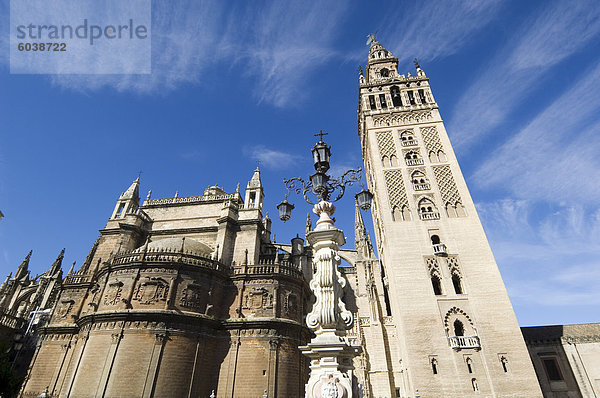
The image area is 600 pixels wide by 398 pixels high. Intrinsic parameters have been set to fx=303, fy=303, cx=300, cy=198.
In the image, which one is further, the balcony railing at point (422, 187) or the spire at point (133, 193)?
the spire at point (133, 193)

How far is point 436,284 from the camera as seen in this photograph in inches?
862

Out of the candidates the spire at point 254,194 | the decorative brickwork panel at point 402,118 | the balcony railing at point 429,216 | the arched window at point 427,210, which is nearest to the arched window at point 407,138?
the decorative brickwork panel at point 402,118

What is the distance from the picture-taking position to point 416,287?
68.9 feet

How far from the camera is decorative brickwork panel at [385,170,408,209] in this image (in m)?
25.1

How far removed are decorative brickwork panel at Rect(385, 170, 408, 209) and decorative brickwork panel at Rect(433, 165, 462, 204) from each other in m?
3.02

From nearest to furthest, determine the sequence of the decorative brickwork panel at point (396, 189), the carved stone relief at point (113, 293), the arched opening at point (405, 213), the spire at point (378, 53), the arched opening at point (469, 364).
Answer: the arched opening at point (469, 364)
the carved stone relief at point (113, 293)
the arched opening at point (405, 213)
the decorative brickwork panel at point (396, 189)
the spire at point (378, 53)

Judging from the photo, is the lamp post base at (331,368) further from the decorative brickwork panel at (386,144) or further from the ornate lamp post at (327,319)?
the decorative brickwork panel at (386,144)

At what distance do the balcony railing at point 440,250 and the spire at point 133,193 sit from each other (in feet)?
90.3

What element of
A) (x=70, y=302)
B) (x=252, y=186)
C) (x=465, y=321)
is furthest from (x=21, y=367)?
(x=465, y=321)

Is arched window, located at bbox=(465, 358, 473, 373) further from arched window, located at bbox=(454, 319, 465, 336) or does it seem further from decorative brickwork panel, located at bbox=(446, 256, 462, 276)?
decorative brickwork panel, located at bbox=(446, 256, 462, 276)

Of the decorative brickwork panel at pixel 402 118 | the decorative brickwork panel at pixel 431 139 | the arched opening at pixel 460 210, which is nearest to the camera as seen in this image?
the arched opening at pixel 460 210

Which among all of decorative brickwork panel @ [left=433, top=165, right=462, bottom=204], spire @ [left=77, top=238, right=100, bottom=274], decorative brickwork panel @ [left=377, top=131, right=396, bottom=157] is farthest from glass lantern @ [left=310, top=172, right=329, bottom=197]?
spire @ [left=77, top=238, right=100, bottom=274]

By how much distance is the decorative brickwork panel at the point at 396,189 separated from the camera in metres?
25.1

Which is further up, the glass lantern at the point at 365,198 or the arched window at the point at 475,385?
the glass lantern at the point at 365,198
